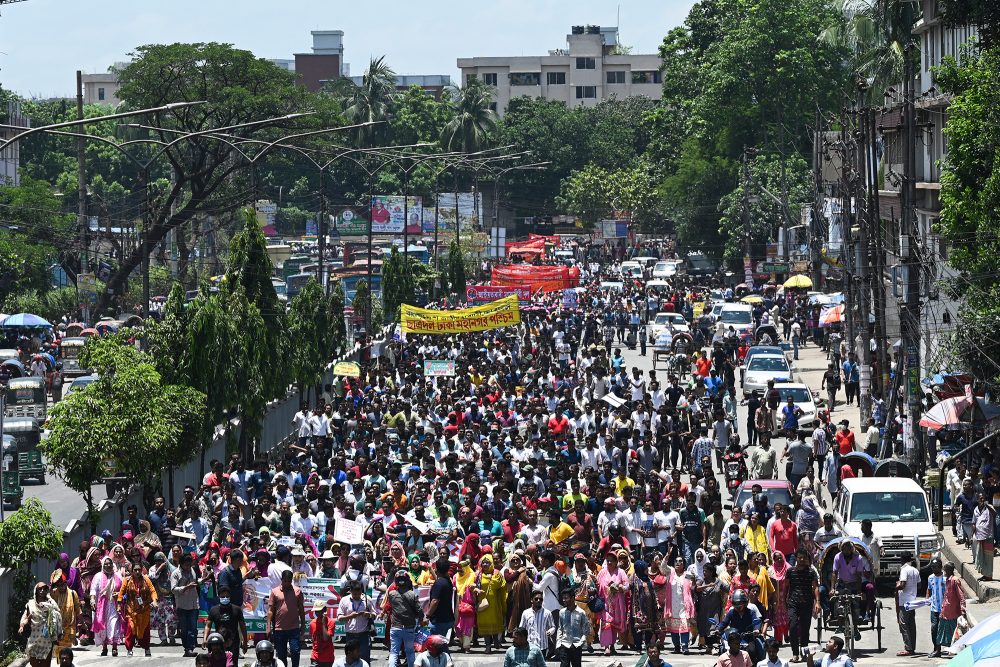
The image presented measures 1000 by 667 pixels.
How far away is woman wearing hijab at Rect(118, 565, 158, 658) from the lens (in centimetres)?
1906

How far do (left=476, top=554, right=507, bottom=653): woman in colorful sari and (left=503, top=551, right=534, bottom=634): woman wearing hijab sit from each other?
235 mm

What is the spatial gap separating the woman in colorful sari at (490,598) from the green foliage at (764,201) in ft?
183

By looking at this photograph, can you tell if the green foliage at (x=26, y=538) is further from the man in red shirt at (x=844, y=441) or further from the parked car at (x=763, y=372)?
the parked car at (x=763, y=372)

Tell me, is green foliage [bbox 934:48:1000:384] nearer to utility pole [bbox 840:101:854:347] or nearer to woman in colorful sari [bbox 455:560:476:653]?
woman in colorful sari [bbox 455:560:476:653]

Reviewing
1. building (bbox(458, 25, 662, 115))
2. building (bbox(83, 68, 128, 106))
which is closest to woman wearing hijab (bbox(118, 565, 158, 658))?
building (bbox(458, 25, 662, 115))

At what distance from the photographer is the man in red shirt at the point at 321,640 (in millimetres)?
17062

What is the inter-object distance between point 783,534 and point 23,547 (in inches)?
346

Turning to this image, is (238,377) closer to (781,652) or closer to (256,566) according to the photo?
(256,566)

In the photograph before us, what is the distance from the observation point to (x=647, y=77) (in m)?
147

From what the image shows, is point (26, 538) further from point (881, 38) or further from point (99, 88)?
point (99, 88)

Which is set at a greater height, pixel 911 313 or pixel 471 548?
pixel 911 313

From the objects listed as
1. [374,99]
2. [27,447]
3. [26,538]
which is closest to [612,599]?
[26,538]

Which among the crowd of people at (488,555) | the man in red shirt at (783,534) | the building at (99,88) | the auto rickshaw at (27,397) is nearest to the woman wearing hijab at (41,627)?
the crowd of people at (488,555)

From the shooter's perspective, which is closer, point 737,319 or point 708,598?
point 708,598
